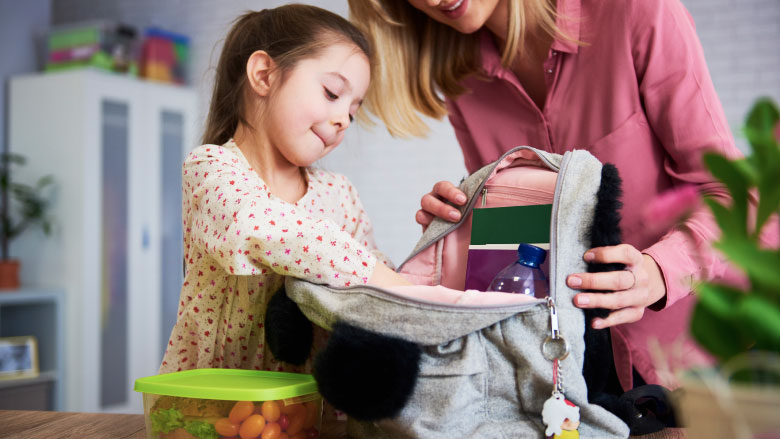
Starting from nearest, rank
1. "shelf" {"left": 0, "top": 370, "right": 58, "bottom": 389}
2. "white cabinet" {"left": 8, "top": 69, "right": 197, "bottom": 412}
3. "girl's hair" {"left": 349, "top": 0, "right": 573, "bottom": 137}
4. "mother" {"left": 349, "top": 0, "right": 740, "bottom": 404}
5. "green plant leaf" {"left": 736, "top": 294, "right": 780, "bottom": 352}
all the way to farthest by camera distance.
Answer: "green plant leaf" {"left": 736, "top": 294, "right": 780, "bottom": 352} → "mother" {"left": 349, "top": 0, "right": 740, "bottom": 404} → "girl's hair" {"left": 349, "top": 0, "right": 573, "bottom": 137} → "shelf" {"left": 0, "top": 370, "right": 58, "bottom": 389} → "white cabinet" {"left": 8, "top": 69, "right": 197, "bottom": 412}

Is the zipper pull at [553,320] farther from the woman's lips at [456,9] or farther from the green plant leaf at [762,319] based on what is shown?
the woman's lips at [456,9]

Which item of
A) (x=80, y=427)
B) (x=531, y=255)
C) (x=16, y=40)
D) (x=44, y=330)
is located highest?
(x=16, y=40)

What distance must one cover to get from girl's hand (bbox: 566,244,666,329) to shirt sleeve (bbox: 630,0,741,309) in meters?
0.15

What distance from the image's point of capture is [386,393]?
23.6 inches

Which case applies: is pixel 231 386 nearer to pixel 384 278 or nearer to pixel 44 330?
pixel 384 278

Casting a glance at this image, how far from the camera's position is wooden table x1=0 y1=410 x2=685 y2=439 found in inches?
30.4

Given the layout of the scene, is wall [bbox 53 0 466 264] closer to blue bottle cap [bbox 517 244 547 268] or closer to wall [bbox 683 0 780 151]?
wall [bbox 683 0 780 151]

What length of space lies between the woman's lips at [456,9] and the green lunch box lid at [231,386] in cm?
65

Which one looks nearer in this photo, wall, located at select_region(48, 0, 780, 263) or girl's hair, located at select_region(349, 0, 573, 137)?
girl's hair, located at select_region(349, 0, 573, 137)

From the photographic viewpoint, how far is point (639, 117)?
101cm

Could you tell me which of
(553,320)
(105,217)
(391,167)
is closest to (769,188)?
(553,320)

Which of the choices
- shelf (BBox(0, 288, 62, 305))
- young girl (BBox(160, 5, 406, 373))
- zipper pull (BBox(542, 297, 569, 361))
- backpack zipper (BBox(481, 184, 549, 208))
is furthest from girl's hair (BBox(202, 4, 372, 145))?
shelf (BBox(0, 288, 62, 305))

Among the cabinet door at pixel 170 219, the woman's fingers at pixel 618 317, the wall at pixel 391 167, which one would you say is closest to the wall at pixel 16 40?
the cabinet door at pixel 170 219

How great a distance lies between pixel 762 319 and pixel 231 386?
0.52 meters
